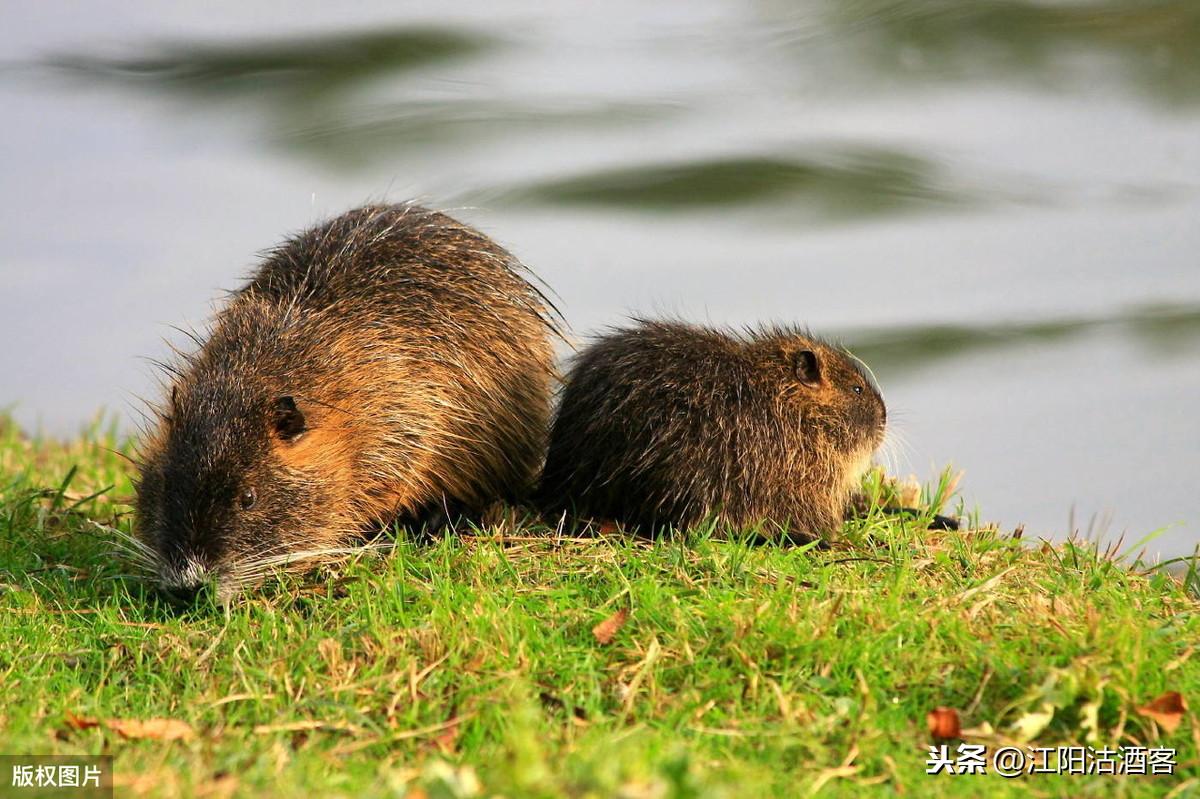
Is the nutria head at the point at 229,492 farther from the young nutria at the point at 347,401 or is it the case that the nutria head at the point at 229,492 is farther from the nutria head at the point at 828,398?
the nutria head at the point at 828,398

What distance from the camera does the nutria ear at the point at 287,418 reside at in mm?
4398

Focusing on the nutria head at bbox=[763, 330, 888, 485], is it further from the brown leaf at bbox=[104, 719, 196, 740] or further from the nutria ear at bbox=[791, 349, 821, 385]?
the brown leaf at bbox=[104, 719, 196, 740]

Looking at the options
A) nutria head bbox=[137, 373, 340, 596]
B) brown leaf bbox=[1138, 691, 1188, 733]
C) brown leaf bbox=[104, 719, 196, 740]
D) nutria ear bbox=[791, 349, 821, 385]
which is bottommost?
brown leaf bbox=[1138, 691, 1188, 733]

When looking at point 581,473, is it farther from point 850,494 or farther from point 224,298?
point 224,298

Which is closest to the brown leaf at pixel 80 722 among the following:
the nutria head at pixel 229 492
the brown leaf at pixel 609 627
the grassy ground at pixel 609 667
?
the grassy ground at pixel 609 667

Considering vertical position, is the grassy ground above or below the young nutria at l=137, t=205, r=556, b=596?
below

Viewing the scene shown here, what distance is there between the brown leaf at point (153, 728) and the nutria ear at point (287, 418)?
3.92 ft

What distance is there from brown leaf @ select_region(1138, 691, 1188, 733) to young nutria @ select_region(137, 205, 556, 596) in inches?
102

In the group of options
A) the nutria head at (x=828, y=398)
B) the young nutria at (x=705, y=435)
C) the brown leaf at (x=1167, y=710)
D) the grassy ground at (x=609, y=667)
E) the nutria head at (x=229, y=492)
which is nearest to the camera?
the grassy ground at (x=609, y=667)

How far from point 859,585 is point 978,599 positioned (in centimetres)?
37

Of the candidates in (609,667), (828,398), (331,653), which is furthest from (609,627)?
(828,398)

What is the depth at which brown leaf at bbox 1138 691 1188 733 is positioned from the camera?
3.33 m

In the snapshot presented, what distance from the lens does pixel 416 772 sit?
3107 millimetres

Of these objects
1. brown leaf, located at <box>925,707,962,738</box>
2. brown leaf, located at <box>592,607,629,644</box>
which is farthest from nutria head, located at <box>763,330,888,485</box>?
brown leaf, located at <box>925,707,962,738</box>
